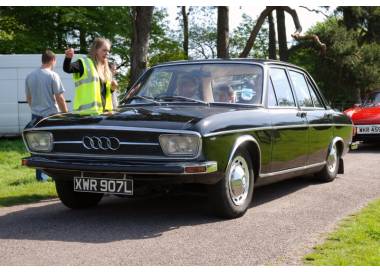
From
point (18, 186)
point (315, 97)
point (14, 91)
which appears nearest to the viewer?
point (18, 186)

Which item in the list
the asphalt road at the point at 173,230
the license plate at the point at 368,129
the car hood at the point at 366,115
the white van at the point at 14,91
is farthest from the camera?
the white van at the point at 14,91

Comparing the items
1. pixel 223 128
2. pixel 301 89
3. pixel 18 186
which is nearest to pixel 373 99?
pixel 301 89

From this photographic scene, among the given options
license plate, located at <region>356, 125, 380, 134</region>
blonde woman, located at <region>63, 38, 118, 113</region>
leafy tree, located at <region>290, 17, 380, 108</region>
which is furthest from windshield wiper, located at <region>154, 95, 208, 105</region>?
leafy tree, located at <region>290, 17, 380, 108</region>

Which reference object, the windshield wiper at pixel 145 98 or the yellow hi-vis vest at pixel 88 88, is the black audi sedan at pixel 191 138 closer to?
the windshield wiper at pixel 145 98

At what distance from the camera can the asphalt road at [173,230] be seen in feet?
14.6

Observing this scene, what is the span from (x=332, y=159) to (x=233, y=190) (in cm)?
320

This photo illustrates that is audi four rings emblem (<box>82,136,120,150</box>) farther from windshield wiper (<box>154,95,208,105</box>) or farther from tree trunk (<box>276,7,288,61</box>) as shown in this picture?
tree trunk (<box>276,7,288,61</box>)

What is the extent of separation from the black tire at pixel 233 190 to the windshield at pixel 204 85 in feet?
2.71

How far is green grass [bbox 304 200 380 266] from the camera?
4.28 meters

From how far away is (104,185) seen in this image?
218 inches

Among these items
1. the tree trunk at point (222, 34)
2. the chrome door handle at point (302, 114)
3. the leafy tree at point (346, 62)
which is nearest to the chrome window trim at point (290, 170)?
the chrome door handle at point (302, 114)

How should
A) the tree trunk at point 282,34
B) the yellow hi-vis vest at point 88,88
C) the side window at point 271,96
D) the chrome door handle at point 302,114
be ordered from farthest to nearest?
the tree trunk at point 282,34
the yellow hi-vis vest at point 88,88
the chrome door handle at point 302,114
the side window at point 271,96

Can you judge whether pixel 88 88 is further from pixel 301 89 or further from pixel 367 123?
pixel 367 123

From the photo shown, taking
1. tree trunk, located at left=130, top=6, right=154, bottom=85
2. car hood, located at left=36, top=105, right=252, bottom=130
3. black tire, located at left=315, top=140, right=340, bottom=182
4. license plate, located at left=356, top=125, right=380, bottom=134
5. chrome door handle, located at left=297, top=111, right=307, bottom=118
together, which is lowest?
black tire, located at left=315, top=140, right=340, bottom=182
